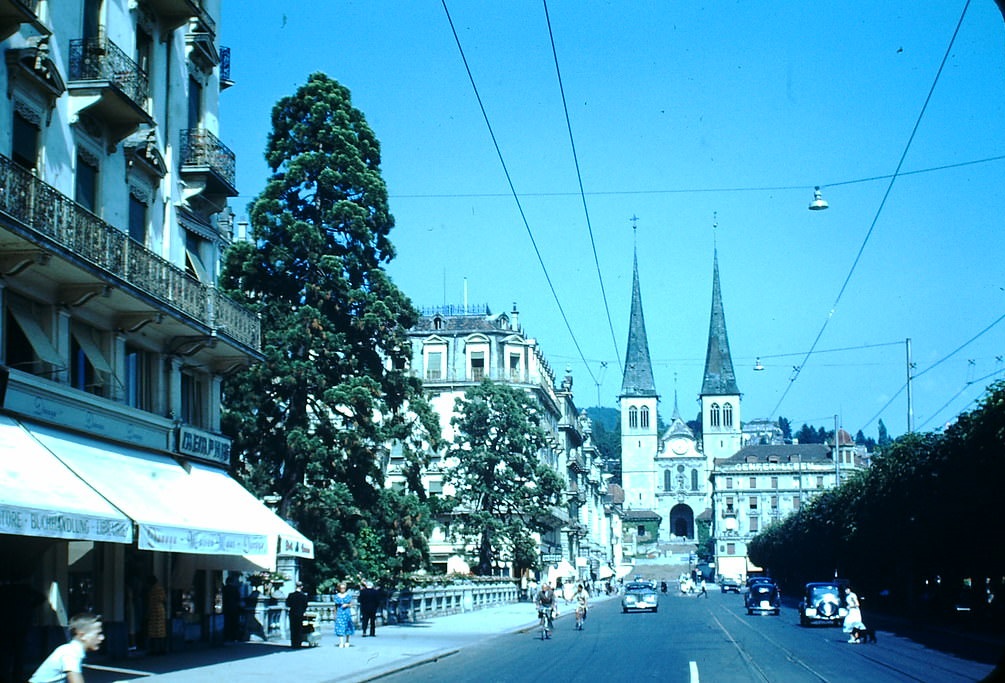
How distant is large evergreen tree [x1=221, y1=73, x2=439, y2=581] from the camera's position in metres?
39.7

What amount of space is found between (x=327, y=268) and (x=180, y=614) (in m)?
14.4

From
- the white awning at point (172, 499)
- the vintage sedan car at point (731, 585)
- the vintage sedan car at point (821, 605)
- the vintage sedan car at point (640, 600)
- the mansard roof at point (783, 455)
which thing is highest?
the mansard roof at point (783, 455)

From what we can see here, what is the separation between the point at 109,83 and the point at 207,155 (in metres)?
6.80

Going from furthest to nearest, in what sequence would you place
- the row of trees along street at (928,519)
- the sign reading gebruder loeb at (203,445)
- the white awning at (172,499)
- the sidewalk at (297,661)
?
the row of trees along street at (928,519), the sign reading gebruder loeb at (203,445), the sidewalk at (297,661), the white awning at (172,499)

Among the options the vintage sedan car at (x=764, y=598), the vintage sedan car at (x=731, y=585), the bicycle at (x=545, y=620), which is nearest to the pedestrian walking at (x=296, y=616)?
the bicycle at (x=545, y=620)

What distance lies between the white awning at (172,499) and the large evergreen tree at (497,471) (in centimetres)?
4170

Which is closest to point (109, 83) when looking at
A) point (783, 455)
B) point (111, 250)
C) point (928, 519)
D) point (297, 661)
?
point (111, 250)

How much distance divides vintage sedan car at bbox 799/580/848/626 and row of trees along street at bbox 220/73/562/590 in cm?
1524

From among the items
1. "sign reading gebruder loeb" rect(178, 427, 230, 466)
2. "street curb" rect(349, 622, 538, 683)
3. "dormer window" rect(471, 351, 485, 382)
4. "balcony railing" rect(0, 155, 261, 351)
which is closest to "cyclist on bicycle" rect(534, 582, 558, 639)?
"street curb" rect(349, 622, 538, 683)

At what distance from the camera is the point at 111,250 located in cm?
2395

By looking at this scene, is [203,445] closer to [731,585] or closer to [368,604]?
[368,604]

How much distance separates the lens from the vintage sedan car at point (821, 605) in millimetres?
48062

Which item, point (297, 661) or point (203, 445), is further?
point (203, 445)

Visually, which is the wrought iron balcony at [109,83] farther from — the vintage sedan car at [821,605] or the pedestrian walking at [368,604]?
the vintage sedan car at [821,605]
